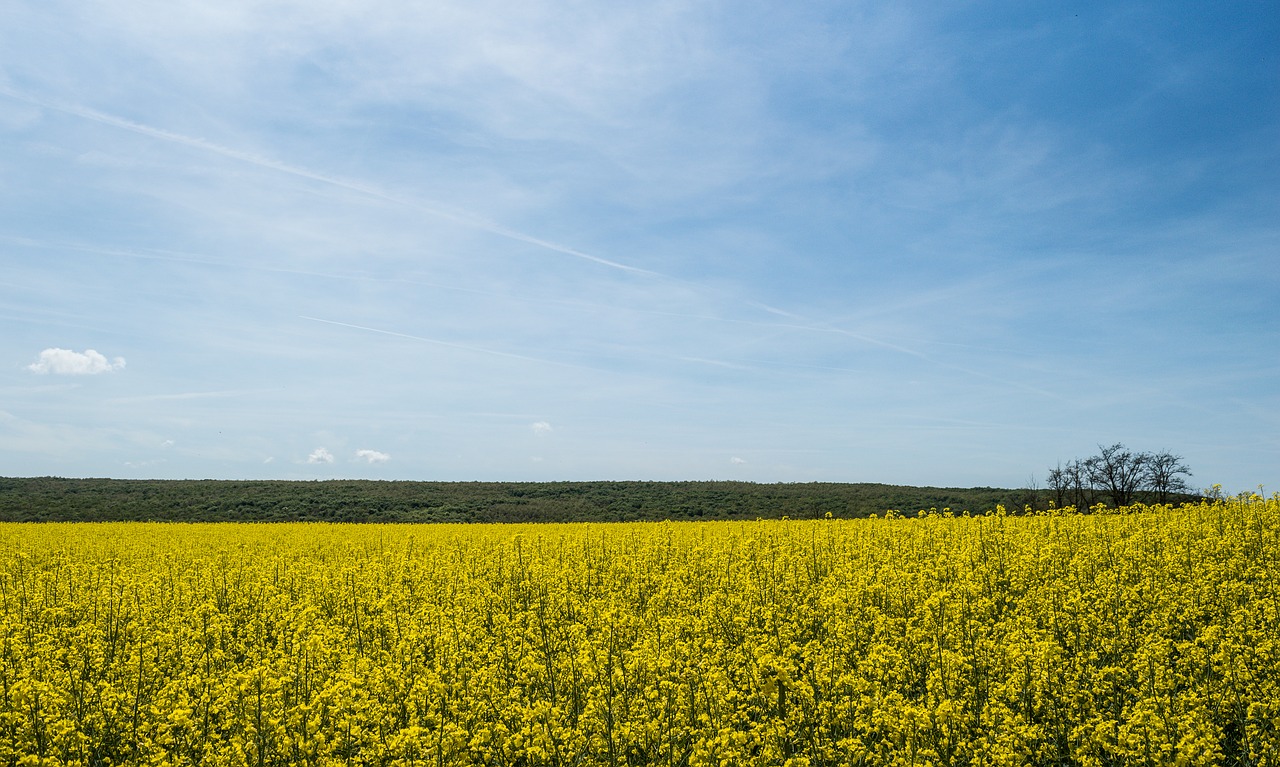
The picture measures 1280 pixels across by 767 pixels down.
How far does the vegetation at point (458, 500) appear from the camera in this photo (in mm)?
45625

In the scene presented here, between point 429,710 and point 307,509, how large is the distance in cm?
4806

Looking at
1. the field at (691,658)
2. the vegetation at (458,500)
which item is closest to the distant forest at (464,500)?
the vegetation at (458,500)

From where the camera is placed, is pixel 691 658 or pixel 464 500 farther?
pixel 464 500

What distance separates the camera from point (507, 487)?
61.2 m

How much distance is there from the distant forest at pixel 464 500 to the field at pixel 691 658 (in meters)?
29.8

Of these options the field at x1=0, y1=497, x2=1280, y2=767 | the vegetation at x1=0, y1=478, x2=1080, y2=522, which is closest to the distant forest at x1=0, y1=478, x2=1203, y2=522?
the vegetation at x1=0, y1=478, x2=1080, y2=522

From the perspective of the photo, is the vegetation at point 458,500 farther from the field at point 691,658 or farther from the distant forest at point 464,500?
the field at point 691,658

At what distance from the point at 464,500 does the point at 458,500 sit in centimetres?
46

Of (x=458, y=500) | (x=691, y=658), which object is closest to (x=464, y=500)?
(x=458, y=500)

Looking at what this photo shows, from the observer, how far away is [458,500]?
53625mm

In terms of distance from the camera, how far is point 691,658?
708cm

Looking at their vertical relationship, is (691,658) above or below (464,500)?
above

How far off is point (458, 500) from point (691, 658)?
48951 millimetres

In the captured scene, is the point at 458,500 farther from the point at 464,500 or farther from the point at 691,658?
the point at 691,658
